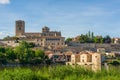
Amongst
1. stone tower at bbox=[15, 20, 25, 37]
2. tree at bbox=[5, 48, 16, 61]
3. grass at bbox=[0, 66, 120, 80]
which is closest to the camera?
grass at bbox=[0, 66, 120, 80]

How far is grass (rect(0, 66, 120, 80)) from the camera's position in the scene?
10.9 meters

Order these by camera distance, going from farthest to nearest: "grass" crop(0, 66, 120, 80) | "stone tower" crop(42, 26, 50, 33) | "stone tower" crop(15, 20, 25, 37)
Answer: "stone tower" crop(15, 20, 25, 37), "stone tower" crop(42, 26, 50, 33), "grass" crop(0, 66, 120, 80)

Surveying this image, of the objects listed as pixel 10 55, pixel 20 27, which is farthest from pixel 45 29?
pixel 10 55

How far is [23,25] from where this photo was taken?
54812 mm

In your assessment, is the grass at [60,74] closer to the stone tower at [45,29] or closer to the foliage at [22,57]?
the foliage at [22,57]

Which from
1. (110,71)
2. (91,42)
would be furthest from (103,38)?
(110,71)

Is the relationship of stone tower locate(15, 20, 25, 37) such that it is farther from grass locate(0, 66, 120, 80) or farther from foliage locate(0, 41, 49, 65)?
grass locate(0, 66, 120, 80)

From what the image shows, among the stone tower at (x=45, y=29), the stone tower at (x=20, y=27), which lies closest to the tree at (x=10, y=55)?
the stone tower at (x=45, y=29)

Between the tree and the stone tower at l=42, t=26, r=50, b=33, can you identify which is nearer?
the tree

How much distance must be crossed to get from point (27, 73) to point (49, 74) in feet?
3.57

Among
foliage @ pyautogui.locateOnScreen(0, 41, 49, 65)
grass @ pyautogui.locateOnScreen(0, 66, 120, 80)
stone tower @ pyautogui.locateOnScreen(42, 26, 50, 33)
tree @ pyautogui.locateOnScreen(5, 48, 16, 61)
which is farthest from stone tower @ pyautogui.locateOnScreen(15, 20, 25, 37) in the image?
grass @ pyautogui.locateOnScreen(0, 66, 120, 80)

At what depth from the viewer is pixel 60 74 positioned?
12.3 metres

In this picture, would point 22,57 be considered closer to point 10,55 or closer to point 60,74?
point 10,55

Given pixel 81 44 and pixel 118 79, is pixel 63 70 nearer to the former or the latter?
pixel 118 79
